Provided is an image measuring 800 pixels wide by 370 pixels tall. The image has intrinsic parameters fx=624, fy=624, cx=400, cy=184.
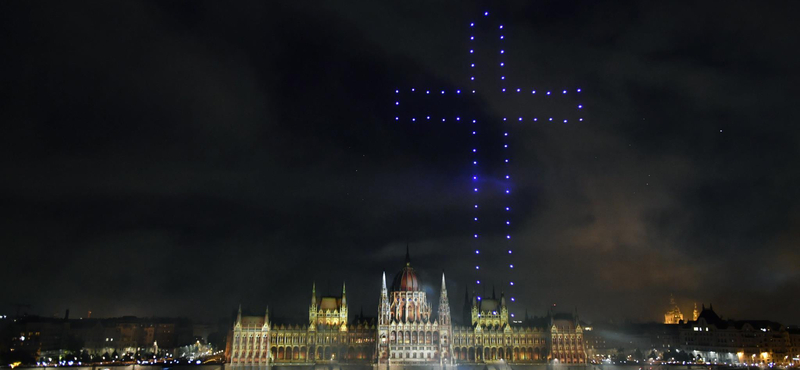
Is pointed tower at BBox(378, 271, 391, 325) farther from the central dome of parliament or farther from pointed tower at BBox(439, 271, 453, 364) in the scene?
pointed tower at BBox(439, 271, 453, 364)

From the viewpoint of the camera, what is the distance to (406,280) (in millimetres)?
108062

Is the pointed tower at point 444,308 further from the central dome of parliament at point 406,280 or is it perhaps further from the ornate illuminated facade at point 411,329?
the central dome of parliament at point 406,280

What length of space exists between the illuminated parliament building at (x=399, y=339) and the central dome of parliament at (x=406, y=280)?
0.57 ft

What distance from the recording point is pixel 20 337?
102m

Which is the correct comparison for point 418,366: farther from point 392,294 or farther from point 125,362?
point 125,362

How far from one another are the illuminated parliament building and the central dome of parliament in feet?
0.57

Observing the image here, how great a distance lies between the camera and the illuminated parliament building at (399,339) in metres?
98.8

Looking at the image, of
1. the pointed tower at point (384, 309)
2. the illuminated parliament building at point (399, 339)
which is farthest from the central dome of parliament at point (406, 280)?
the pointed tower at point (384, 309)

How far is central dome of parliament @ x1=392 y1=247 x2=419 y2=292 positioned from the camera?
352 feet

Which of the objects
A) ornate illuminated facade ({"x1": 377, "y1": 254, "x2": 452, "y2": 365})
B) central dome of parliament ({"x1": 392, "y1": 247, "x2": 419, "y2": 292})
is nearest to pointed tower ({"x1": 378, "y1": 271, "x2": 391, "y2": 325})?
ornate illuminated facade ({"x1": 377, "y1": 254, "x2": 452, "y2": 365})

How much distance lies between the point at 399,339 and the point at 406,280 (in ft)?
36.2

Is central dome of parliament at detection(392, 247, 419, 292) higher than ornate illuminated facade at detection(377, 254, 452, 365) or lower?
higher

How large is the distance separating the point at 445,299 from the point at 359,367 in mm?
19738

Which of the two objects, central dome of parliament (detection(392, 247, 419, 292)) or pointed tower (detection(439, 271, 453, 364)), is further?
central dome of parliament (detection(392, 247, 419, 292))
